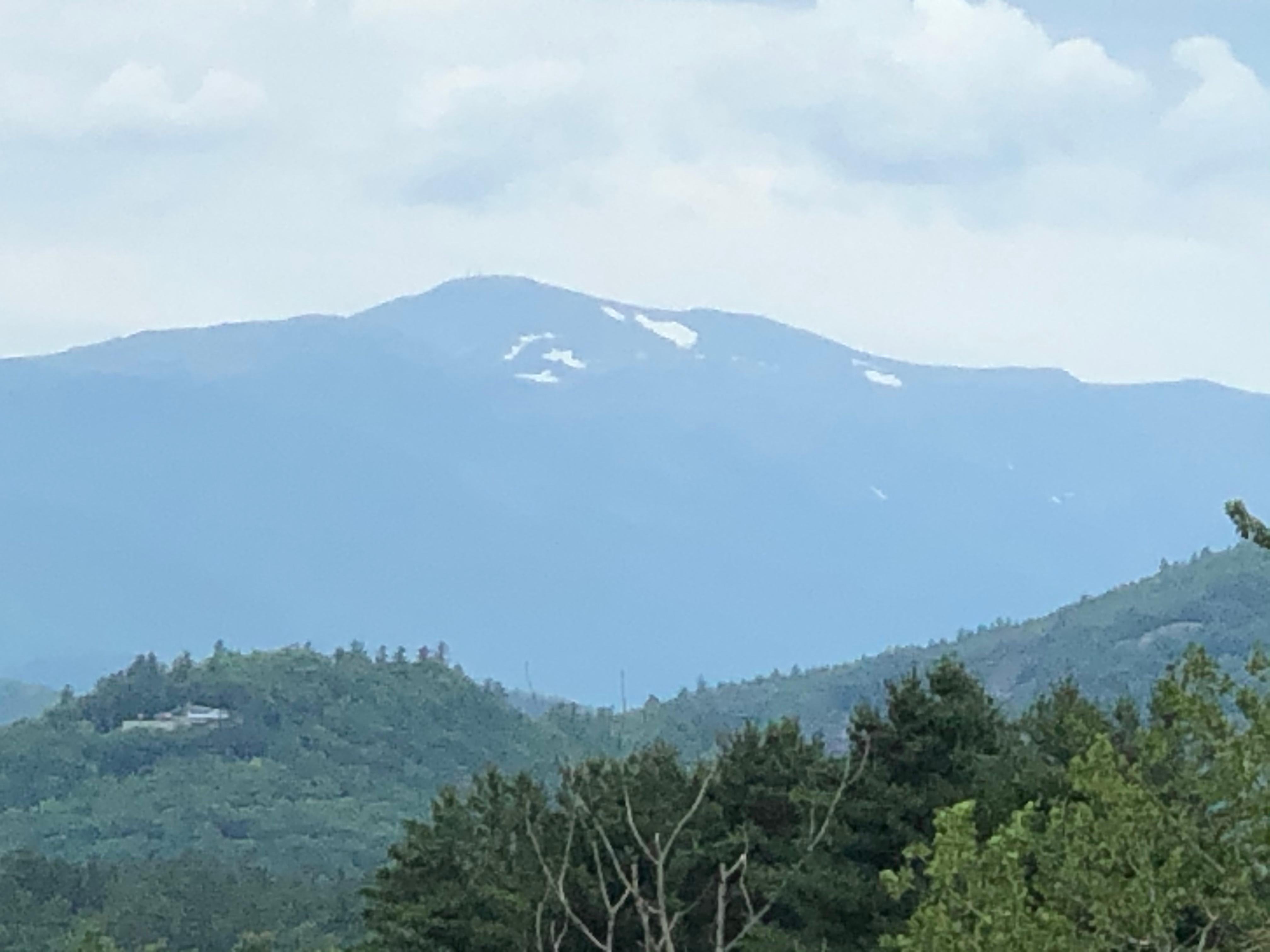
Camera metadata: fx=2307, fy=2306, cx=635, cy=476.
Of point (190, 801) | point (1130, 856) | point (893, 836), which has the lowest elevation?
point (893, 836)

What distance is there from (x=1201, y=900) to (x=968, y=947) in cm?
157

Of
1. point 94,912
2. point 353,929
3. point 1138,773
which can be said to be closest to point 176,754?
point 94,912

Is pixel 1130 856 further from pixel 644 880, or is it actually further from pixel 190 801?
pixel 190 801

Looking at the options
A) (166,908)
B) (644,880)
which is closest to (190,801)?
(166,908)

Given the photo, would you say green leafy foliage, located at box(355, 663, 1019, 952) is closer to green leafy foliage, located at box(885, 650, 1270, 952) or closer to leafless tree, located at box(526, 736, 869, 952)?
leafless tree, located at box(526, 736, 869, 952)

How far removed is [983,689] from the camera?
30969 millimetres

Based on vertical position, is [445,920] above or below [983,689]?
below

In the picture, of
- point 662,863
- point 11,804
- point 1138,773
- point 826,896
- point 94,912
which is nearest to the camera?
point 662,863

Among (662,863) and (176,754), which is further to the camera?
(176,754)

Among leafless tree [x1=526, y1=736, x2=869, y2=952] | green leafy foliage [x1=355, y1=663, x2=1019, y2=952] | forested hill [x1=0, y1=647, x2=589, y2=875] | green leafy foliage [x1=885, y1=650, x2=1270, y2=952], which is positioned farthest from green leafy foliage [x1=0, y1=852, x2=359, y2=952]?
green leafy foliage [x1=885, y1=650, x2=1270, y2=952]

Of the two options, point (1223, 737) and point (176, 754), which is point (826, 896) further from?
point (176, 754)

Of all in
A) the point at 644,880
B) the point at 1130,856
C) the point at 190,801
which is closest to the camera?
the point at 1130,856

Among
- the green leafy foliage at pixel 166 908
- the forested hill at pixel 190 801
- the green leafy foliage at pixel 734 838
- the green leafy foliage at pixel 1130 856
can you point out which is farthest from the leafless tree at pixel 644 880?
the forested hill at pixel 190 801

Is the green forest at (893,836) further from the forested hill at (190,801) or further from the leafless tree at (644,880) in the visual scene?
the forested hill at (190,801)
